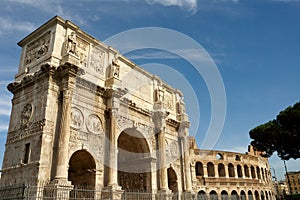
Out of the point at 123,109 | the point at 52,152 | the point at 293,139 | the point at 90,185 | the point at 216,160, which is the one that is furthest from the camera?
the point at 216,160

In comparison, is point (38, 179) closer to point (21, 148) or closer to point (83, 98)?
point (21, 148)

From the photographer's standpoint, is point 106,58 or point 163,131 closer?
point 106,58

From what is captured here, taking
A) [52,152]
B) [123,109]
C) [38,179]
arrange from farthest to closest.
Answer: [123,109], [52,152], [38,179]

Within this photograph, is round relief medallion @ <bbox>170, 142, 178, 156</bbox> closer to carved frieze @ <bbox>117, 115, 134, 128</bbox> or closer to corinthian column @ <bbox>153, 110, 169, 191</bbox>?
corinthian column @ <bbox>153, 110, 169, 191</bbox>

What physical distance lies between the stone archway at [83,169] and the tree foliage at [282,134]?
47.8 feet

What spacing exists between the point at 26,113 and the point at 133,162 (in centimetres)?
804

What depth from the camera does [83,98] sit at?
44.5 ft

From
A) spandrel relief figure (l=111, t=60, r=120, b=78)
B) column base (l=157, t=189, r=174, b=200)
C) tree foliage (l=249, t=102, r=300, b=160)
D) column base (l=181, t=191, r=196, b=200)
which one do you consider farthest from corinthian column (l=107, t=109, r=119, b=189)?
tree foliage (l=249, t=102, r=300, b=160)

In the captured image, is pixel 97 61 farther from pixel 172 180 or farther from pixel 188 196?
pixel 188 196

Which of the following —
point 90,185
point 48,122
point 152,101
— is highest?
point 152,101

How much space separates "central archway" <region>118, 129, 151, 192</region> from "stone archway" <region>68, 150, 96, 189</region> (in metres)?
3.85

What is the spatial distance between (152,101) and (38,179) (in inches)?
417

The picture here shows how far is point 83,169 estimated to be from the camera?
44.9 ft

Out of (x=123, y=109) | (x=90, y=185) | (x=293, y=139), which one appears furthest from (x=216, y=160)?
(x=90, y=185)
